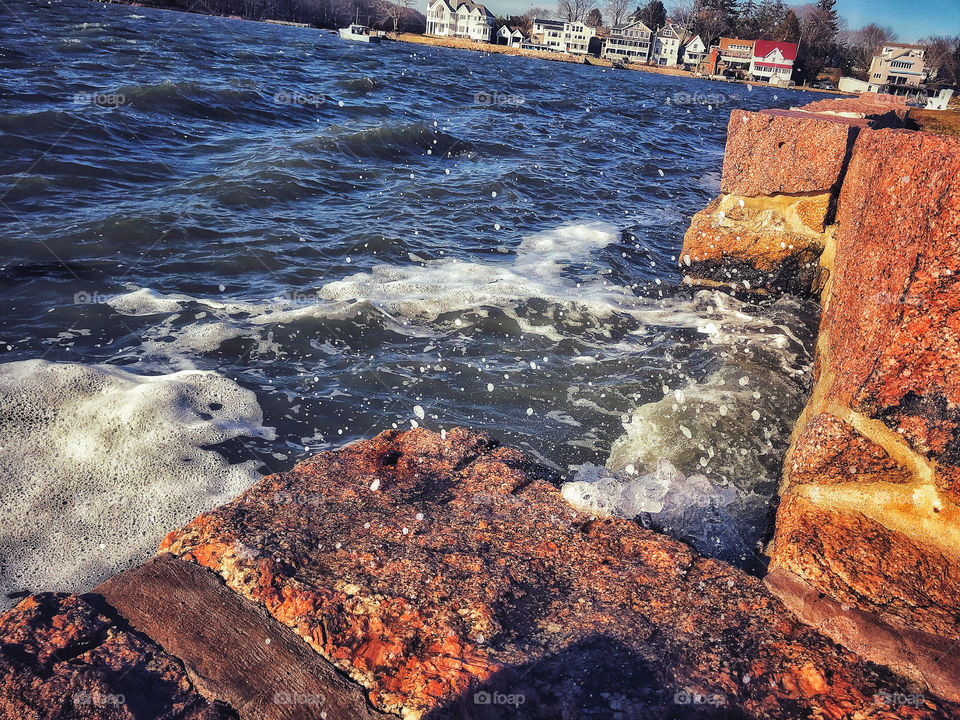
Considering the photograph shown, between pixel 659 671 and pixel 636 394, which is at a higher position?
pixel 659 671

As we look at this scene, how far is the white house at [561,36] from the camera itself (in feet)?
277

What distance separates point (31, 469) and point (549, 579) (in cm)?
285

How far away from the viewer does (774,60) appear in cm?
7450

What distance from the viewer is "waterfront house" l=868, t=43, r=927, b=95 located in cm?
6519

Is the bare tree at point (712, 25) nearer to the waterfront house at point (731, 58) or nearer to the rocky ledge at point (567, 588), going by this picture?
the waterfront house at point (731, 58)

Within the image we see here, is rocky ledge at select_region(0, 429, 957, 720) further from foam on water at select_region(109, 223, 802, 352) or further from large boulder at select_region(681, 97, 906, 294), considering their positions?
large boulder at select_region(681, 97, 906, 294)

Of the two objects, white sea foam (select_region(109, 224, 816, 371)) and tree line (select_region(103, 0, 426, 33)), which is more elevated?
tree line (select_region(103, 0, 426, 33))

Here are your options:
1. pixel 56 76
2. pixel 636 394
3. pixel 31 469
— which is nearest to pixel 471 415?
pixel 636 394

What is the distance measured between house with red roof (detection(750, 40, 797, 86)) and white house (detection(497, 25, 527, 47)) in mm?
30384

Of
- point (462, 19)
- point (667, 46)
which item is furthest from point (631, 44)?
point (462, 19)

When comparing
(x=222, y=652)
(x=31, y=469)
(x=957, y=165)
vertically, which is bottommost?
(x=31, y=469)

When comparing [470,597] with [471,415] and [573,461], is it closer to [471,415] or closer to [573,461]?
[573,461]

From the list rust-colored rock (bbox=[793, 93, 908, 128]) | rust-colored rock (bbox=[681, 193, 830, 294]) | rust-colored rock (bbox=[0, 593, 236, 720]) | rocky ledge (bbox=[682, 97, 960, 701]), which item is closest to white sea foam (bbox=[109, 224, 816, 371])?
rust-colored rock (bbox=[681, 193, 830, 294])

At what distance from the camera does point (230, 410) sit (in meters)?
3.95
